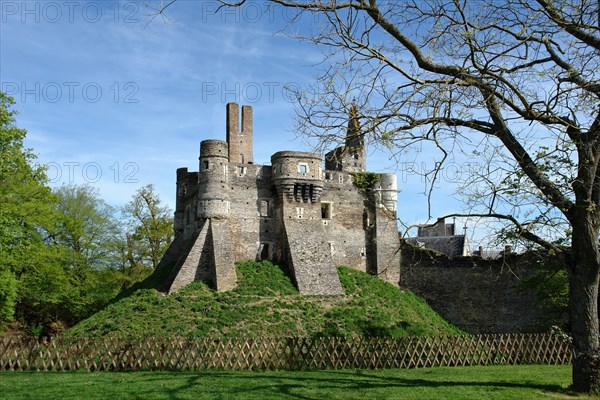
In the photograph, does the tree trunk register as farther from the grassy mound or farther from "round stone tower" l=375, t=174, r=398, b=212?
"round stone tower" l=375, t=174, r=398, b=212

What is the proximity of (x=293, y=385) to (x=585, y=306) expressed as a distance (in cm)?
832

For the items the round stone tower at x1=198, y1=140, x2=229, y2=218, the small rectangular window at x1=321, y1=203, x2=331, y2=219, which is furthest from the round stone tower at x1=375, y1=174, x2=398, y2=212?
the round stone tower at x1=198, y1=140, x2=229, y2=218

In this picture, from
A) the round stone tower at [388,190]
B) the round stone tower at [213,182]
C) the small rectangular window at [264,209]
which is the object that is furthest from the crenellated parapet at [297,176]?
the round stone tower at [388,190]

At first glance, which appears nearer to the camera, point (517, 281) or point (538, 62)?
point (538, 62)

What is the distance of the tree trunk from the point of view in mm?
16562

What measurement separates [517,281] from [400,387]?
27.2 m

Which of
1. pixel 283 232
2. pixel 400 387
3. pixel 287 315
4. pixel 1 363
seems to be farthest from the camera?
pixel 283 232

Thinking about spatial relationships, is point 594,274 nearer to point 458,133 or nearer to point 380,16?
point 458,133

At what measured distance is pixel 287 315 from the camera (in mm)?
34562

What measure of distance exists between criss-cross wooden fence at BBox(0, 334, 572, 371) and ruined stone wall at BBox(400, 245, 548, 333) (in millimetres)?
16713

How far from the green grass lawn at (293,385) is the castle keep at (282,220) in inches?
581

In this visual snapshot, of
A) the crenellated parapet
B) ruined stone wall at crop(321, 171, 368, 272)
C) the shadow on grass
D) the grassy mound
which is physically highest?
the crenellated parapet

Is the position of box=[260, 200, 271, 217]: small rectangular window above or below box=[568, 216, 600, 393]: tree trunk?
above

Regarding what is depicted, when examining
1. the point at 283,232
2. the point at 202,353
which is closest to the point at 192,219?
the point at 283,232
